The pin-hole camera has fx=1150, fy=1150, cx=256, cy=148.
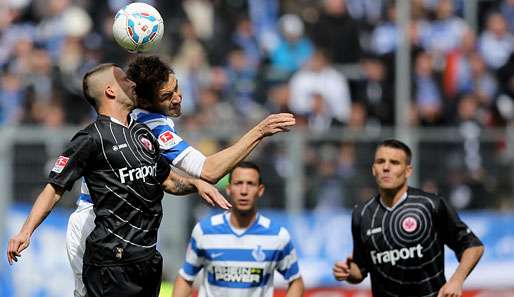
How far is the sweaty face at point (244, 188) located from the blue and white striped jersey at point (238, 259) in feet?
0.77

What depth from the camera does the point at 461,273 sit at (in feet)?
27.3

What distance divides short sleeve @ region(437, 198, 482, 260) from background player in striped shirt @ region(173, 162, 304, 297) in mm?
1345

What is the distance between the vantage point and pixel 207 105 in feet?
50.1

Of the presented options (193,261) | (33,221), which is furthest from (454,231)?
(33,221)

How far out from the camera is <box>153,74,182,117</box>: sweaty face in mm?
7515

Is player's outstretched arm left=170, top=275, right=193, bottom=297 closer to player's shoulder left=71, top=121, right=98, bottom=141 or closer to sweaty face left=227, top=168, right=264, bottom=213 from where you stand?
sweaty face left=227, top=168, right=264, bottom=213

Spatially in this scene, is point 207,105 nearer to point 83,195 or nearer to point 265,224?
point 265,224

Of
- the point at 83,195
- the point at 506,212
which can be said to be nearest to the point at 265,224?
the point at 83,195

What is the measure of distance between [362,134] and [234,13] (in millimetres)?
3416

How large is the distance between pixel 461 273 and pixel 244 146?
2136 mm

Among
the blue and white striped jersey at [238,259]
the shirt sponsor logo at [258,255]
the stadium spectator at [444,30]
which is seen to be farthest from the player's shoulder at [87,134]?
the stadium spectator at [444,30]

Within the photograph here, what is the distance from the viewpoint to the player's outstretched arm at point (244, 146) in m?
7.09

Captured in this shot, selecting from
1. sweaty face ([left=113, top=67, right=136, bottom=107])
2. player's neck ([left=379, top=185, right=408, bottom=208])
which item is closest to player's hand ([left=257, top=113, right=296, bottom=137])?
sweaty face ([left=113, top=67, right=136, bottom=107])

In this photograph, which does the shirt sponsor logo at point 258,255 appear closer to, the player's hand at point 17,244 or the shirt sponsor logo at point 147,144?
the shirt sponsor logo at point 147,144
